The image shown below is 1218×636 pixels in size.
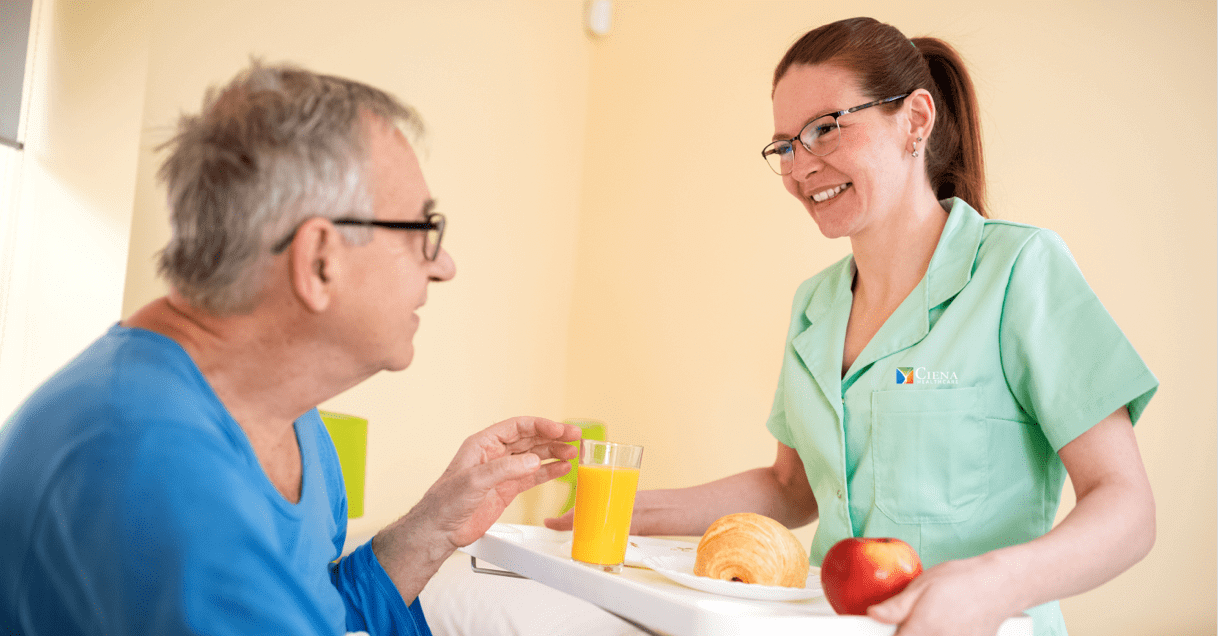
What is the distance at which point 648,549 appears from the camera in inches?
51.8

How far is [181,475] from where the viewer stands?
0.77 meters

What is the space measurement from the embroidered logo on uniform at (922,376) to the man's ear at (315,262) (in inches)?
34.4

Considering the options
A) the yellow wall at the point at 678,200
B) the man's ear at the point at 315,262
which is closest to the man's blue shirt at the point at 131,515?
the man's ear at the point at 315,262

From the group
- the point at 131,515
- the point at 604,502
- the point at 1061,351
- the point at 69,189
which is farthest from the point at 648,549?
the point at 69,189

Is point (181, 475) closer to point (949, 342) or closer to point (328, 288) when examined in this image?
point (328, 288)

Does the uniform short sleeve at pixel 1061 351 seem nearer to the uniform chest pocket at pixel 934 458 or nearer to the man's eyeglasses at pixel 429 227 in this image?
the uniform chest pocket at pixel 934 458

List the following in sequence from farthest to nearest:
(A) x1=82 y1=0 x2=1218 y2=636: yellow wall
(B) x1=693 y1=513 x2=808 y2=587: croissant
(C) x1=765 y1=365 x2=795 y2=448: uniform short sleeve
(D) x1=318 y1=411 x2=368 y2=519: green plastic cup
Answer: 1. (D) x1=318 y1=411 x2=368 y2=519: green plastic cup
2. (A) x1=82 y1=0 x2=1218 y2=636: yellow wall
3. (C) x1=765 y1=365 x2=795 y2=448: uniform short sleeve
4. (B) x1=693 y1=513 x2=808 y2=587: croissant

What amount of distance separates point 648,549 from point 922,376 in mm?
507

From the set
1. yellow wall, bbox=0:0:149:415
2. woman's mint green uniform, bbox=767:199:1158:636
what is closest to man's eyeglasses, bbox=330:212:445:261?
woman's mint green uniform, bbox=767:199:1158:636

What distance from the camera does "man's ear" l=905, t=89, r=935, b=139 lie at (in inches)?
57.8

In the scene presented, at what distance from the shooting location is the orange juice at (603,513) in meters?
1.16

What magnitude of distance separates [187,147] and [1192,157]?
2574mm

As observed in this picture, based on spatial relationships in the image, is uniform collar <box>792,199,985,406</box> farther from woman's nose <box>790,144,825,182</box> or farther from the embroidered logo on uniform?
woman's nose <box>790,144,825,182</box>

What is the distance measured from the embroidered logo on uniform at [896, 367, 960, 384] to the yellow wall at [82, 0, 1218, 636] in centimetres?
110
